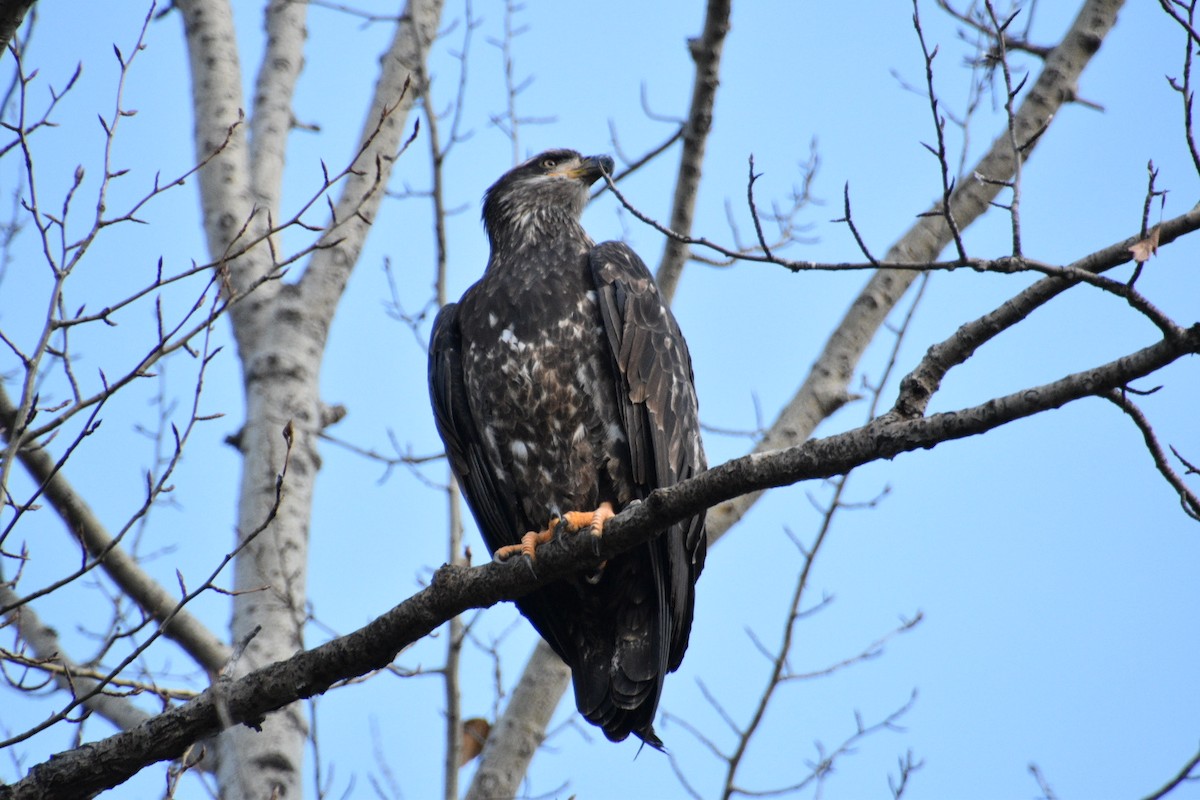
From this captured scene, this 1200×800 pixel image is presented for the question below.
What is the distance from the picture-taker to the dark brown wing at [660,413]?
16.9ft

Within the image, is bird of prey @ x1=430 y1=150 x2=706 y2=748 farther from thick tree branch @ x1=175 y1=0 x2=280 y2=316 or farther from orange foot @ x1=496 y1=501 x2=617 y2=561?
thick tree branch @ x1=175 y1=0 x2=280 y2=316

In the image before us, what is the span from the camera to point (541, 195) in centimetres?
666

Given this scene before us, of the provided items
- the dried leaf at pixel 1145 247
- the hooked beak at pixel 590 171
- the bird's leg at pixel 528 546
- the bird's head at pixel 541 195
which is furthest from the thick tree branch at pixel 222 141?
the dried leaf at pixel 1145 247

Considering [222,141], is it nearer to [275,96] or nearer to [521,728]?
[275,96]

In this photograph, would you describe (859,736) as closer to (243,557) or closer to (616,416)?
(616,416)

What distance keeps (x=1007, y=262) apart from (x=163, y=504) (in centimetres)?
418

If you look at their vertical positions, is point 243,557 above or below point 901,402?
above

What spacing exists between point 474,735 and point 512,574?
7.43 ft

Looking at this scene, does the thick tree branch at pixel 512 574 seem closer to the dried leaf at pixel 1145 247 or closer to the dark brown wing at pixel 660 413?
the dried leaf at pixel 1145 247

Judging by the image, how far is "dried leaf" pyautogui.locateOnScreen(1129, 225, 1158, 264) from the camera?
301 centimetres

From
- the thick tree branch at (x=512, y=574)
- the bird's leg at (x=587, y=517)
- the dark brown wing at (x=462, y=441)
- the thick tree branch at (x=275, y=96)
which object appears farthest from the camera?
the thick tree branch at (x=275, y=96)

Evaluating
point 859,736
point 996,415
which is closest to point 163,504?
point 859,736

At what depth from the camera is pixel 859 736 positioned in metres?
6.30

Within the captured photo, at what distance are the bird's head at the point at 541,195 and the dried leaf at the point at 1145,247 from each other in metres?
3.70
